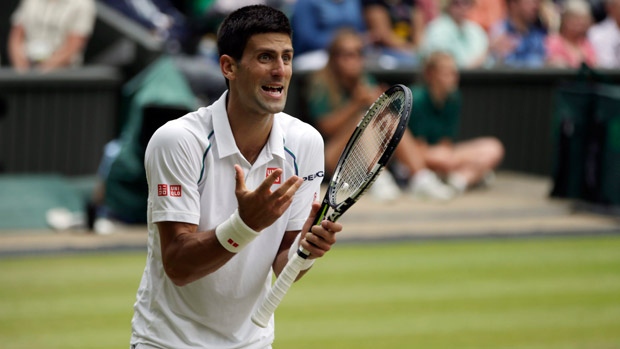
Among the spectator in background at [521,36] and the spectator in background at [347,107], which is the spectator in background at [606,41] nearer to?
the spectator in background at [521,36]

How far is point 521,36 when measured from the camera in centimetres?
1532

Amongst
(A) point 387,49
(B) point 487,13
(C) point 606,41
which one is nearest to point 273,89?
(A) point 387,49

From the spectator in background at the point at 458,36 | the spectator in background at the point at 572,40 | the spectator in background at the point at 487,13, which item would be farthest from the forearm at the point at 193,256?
the spectator in background at the point at 572,40

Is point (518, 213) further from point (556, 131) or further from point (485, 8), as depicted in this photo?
point (485, 8)

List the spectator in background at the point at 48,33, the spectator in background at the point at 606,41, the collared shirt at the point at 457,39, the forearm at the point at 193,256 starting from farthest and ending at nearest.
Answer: the spectator in background at the point at 606,41 < the collared shirt at the point at 457,39 < the spectator in background at the point at 48,33 < the forearm at the point at 193,256

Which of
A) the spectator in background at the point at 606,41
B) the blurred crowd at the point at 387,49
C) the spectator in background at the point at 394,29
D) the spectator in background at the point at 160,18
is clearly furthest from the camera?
the spectator in background at the point at 606,41

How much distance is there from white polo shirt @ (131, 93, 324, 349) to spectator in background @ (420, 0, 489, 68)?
9.49 metres

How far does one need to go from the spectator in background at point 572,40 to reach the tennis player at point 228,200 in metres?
11.6

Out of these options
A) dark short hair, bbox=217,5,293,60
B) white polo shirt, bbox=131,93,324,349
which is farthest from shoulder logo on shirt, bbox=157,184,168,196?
dark short hair, bbox=217,5,293,60

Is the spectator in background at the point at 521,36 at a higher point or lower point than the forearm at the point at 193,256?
higher

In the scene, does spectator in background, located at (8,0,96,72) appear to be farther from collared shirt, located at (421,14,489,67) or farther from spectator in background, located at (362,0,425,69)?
collared shirt, located at (421,14,489,67)

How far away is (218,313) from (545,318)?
183 inches

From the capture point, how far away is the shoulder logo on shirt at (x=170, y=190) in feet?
12.9

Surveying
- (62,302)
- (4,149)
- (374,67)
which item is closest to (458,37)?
(374,67)
